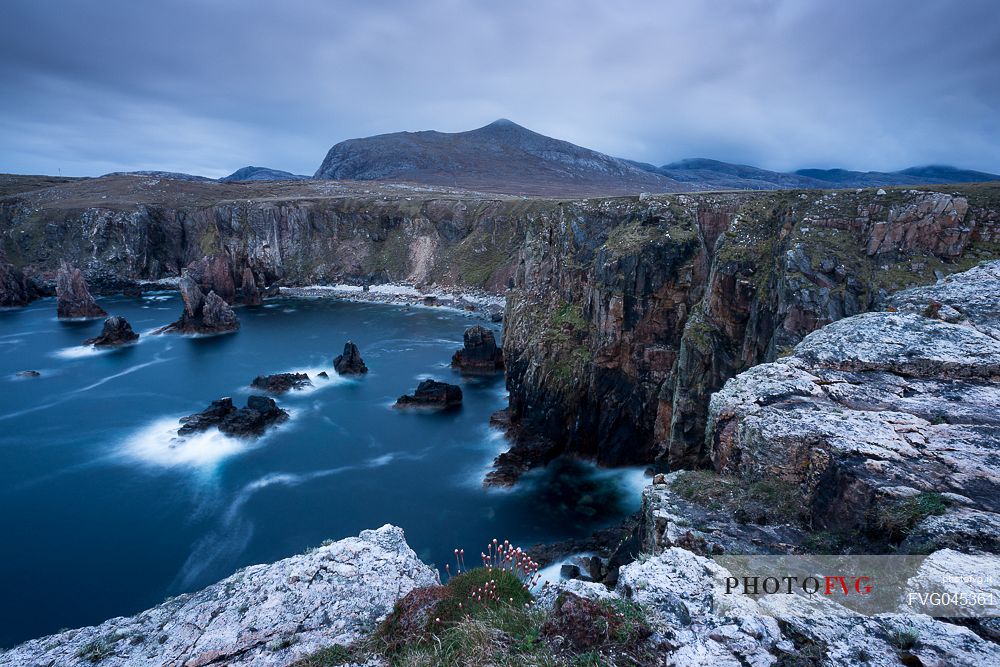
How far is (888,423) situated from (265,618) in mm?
11360

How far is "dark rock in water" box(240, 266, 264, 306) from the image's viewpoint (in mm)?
84688

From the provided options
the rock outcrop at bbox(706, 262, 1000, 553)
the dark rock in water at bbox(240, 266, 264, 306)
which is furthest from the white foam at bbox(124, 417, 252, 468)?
the dark rock in water at bbox(240, 266, 264, 306)

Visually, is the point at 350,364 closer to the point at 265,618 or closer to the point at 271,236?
the point at 265,618

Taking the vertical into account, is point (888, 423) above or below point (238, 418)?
above

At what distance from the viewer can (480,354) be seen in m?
49.6

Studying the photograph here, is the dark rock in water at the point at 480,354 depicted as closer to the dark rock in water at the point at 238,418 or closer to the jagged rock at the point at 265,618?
the dark rock in water at the point at 238,418

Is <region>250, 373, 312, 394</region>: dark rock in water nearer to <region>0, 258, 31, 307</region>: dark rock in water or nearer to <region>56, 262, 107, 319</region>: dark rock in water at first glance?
<region>56, 262, 107, 319</region>: dark rock in water

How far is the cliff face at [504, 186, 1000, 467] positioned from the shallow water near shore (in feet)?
14.6

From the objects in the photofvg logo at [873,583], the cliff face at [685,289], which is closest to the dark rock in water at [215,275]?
the cliff face at [685,289]

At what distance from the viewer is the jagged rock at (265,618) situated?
752 centimetres

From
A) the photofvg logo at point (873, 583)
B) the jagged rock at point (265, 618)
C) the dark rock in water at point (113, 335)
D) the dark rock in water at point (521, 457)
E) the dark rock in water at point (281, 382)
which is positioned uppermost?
the photofvg logo at point (873, 583)

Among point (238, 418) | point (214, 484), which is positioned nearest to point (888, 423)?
point (214, 484)

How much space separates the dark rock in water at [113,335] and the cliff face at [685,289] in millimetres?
48814

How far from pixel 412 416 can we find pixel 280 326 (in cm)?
3823
